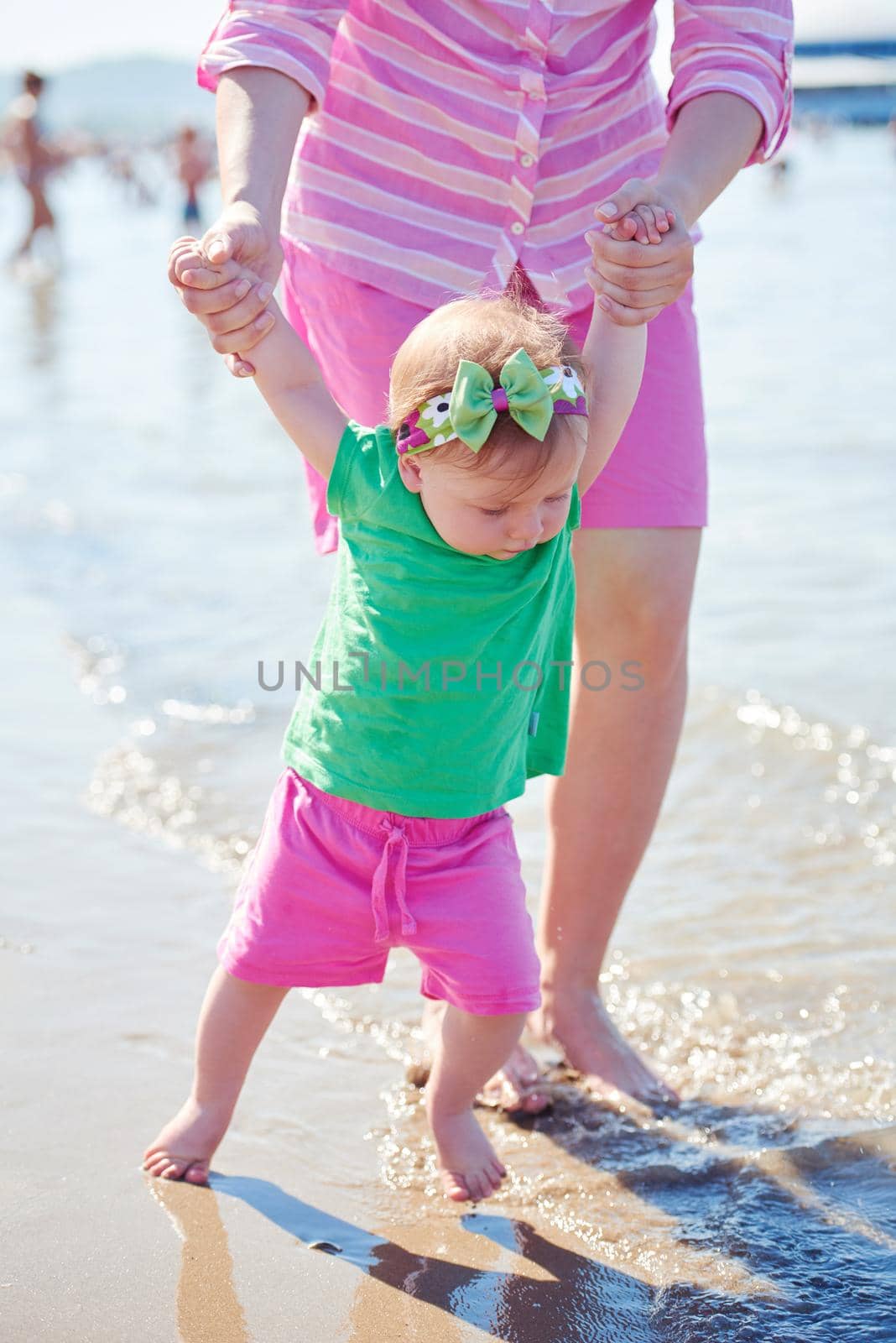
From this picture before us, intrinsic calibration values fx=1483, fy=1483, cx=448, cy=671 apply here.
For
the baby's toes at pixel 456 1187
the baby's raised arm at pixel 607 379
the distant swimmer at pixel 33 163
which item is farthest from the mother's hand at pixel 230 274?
the distant swimmer at pixel 33 163

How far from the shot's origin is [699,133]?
2.00 m

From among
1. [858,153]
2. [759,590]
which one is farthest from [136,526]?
[858,153]

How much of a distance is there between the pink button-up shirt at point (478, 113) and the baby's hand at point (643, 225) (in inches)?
12.8

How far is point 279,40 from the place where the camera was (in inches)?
79.3

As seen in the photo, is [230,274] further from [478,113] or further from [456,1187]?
[456,1187]

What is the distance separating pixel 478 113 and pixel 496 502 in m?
0.66

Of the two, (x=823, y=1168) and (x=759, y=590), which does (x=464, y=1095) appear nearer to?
(x=823, y=1168)

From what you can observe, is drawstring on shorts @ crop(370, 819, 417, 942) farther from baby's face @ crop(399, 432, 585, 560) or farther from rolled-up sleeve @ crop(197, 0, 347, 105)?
rolled-up sleeve @ crop(197, 0, 347, 105)

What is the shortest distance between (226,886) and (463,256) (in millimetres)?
1423

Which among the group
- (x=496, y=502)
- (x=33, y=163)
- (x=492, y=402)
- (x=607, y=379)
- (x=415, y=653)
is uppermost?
(x=33, y=163)

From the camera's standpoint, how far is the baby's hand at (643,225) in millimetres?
1801

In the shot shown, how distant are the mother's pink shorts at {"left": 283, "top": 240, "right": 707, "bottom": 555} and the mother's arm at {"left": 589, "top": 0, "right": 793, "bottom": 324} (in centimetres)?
28

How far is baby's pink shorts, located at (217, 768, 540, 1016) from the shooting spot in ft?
6.30

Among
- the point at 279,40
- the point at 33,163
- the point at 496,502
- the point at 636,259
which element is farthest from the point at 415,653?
the point at 33,163
